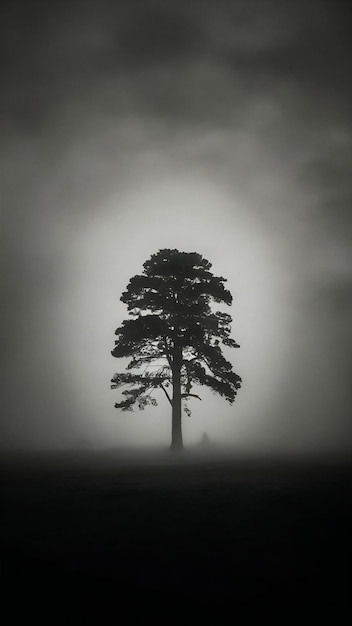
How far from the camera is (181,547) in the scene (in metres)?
5.57

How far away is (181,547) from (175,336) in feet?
78.3

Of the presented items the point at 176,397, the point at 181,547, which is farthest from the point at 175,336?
the point at 181,547

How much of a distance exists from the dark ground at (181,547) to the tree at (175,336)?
18963mm

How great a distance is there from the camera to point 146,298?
30438 millimetres

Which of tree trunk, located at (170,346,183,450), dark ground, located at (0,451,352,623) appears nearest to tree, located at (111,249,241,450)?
tree trunk, located at (170,346,183,450)

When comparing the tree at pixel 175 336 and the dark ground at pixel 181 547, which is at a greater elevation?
the tree at pixel 175 336

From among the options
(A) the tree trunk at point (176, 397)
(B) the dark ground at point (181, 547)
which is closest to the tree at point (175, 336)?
(A) the tree trunk at point (176, 397)

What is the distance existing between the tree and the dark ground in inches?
747

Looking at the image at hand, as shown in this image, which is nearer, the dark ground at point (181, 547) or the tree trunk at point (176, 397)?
the dark ground at point (181, 547)

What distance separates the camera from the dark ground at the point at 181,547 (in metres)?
4.26

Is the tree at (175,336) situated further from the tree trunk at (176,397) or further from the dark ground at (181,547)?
the dark ground at (181,547)
